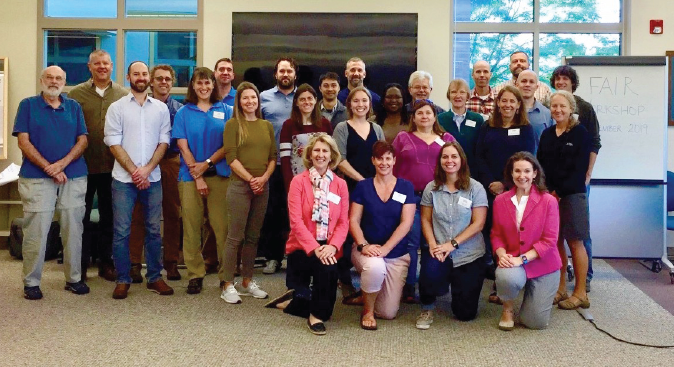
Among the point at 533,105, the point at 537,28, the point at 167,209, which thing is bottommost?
the point at 167,209

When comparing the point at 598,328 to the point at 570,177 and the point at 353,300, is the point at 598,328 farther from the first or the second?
the point at 353,300

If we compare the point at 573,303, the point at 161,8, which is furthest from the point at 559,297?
the point at 161,8

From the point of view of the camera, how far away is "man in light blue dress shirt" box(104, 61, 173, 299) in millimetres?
3898

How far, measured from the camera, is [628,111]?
4.94m

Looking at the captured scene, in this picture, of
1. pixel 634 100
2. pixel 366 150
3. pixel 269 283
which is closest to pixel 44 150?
pixel 269 283

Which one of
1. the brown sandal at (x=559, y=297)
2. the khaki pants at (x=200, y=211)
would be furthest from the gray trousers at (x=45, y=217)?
the brown sandal at (x=559, y=297)

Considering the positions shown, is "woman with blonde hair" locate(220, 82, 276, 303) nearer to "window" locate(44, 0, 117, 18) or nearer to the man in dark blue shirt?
the man in dark blue shirt

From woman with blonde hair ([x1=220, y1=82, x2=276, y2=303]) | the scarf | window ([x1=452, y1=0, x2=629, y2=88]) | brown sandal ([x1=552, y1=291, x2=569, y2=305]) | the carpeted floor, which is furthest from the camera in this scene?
window ([x1=452, y1=0, x2=629, y2=88])

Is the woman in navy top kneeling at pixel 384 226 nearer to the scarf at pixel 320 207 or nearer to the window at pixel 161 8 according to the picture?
the scarf at pixel 320 207

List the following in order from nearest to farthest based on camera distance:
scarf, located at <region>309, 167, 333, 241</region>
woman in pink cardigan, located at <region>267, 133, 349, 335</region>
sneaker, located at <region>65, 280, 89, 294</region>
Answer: woman in pink cardigan, located at <region>267, 133, 349, 335</region> → scarf, located at <region>309, 167, 333, 241</region> → sneaker, located at <region>65, 280, 89, 294</region>

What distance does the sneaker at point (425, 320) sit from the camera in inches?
132

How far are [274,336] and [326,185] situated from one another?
86cm

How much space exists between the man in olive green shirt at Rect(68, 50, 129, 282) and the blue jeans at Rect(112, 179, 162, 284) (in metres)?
0.42

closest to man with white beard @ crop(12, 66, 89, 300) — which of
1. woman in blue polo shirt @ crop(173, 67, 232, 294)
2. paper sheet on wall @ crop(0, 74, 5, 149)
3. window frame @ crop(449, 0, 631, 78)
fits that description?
woman in blue polo shirt @ crop(173, 67, 232, 294)
